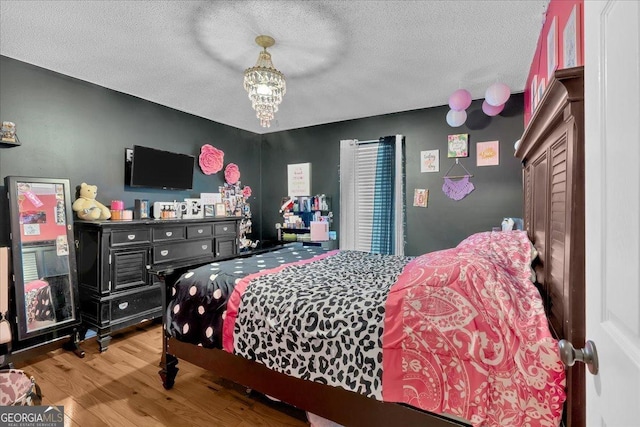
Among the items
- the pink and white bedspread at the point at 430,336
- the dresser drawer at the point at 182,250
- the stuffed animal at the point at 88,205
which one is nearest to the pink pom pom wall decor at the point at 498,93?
the pink and white bedspread at the point at 430,336

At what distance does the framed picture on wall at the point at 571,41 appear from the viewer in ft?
4.59

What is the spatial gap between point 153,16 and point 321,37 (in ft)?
3.75

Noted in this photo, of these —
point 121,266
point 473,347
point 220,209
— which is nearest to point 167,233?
point 121,266

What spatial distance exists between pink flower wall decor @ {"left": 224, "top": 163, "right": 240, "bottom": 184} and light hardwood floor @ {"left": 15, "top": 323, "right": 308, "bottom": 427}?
8.43 ft

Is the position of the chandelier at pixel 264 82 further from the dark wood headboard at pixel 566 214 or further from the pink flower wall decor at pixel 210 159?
the pink flower wall decor at pixel 210 159

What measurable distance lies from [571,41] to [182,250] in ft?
11.8

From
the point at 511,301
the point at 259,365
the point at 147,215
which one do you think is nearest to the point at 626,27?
the point at 511,301

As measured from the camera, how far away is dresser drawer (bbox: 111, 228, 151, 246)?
2845mm

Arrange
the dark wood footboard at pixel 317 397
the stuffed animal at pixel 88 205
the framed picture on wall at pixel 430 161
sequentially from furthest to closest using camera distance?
the framed picture on wall at pixel 430 161 → the stuffed animal at pixel 88 205 → the dark wood footboard at pixel 317 397

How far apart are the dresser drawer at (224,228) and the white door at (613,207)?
3647mm

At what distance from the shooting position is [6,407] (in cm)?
122

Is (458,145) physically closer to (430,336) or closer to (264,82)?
(264,82)

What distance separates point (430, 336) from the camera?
1.29m

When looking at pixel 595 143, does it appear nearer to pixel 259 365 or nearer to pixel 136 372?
pixel 259 365
